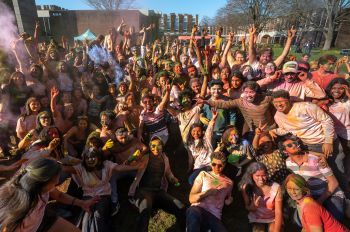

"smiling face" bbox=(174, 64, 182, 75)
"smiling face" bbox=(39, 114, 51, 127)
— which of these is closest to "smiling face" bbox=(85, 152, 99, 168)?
"smiling face" bbox=(39, 114, 51, 127)

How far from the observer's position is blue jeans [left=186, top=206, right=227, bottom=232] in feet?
10.3

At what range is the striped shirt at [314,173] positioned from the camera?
336cm

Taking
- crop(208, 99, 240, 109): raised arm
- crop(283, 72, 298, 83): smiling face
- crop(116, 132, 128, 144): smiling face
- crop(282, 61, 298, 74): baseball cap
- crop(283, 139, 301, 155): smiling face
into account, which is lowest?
crop(116, 132, 128, 144): smiling face

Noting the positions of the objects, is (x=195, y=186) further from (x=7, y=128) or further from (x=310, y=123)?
(x=7, y=128)

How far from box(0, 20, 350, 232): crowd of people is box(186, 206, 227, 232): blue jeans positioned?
0.04 feet

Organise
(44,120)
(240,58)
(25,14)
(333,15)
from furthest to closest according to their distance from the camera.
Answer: (333,15), (25,14), (240,58), (44,120)

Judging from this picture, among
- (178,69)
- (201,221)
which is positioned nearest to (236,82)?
(178,69)

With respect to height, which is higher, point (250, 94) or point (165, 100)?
point (250, 94)

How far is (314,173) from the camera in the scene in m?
3.40

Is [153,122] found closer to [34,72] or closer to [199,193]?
[199,193]

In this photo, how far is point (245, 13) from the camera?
142 feet

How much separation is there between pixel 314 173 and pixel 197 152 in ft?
5.67

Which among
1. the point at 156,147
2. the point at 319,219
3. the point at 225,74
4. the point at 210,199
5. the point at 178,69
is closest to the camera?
the point at 319,219

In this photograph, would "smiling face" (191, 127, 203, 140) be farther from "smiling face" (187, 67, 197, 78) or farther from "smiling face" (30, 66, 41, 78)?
"smiling face" (30, 66, 41, 78)
